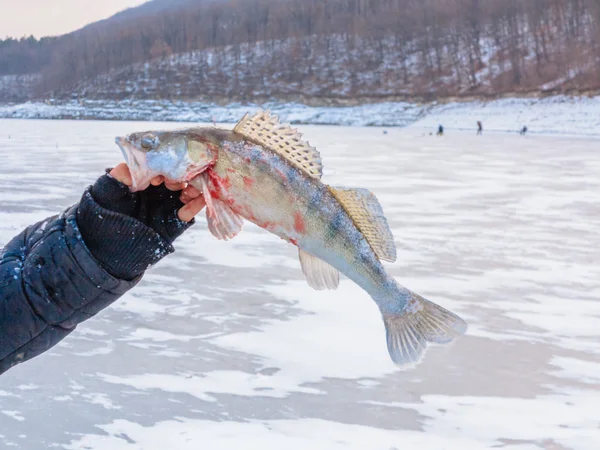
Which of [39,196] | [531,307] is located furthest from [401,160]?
[531,307]

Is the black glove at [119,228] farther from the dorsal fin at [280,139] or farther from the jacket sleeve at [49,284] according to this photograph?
the dorsal fin at [280,139]

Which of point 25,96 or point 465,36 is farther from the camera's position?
point 25,96

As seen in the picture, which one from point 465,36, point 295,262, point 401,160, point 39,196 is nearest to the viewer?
point 295,262

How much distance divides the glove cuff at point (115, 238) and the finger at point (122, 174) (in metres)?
0.09

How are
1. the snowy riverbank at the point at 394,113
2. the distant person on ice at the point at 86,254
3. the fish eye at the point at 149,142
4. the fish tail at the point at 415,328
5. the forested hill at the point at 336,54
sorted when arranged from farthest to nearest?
the forested hill at the point at 336,54
the snowy riverbank at the point at 394,113
the fish tail at the point at 415,328
the distant person on ice at the point at 86,254
the fish eye at the point at 149,142

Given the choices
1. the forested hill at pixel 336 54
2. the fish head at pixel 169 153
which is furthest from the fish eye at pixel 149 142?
the forested hill at pixel 336 54

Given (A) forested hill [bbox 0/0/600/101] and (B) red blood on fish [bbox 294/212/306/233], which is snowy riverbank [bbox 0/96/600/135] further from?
(B) red blood on fish [bbox 294/212/306/233]

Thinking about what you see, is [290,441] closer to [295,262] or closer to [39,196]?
[295,262]

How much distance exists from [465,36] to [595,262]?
8531 cm

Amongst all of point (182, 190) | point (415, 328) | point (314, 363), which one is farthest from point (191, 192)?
point (314, 363)

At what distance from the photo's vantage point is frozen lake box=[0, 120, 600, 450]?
3.80m

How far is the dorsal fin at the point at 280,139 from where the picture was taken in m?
2.04

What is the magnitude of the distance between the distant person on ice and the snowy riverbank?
42.4 m

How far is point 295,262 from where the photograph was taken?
299 inches
